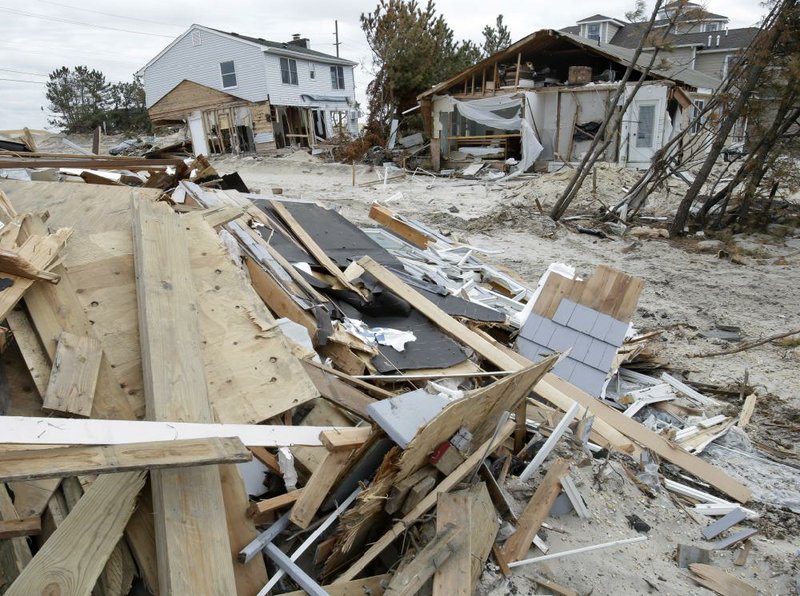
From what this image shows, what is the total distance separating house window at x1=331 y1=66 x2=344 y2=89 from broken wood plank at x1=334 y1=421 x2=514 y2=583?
36837 mm

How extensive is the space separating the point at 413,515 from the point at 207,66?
3475 centimetres

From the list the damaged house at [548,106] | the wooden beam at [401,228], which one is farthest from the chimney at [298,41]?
the wooden beam at [401,228]

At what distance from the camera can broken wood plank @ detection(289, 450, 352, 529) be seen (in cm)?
281

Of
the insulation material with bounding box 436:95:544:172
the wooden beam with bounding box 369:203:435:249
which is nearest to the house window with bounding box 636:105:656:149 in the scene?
the insulation material with bounding box 436:95:544:172

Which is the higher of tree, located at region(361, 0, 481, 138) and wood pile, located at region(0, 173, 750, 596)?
tree, located at region(361, 0, 481, 138)

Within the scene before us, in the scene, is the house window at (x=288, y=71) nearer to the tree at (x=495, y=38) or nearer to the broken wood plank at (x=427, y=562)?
the tree at (x=495, y=38)

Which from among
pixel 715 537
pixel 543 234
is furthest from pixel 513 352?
pixel 543 234

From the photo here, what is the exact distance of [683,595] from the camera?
3268 mm

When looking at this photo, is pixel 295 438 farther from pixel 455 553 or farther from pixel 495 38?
pixel 495 38

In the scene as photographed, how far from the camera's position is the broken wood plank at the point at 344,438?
2.92m

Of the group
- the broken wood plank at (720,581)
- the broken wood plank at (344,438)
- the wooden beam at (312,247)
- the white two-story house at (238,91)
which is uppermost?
the white two-story house at (238,91)

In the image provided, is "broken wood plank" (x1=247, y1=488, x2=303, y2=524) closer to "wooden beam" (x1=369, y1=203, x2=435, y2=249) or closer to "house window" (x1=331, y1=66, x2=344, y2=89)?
"wooden beam" (x1=369, y1=203, x2=435, y2=249)

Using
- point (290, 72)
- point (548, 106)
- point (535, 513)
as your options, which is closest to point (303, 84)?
point (290, 72)

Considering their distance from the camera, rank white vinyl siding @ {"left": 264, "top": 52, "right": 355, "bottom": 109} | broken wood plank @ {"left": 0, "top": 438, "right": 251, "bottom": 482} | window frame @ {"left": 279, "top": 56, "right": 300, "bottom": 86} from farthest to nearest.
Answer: window frame @ {"left": 279, "top": 56, "right": 300, "bottom": 86} → white vinyl siding @ {"left": 264, "top": 52, "right": 355, "bottom": 109} → broken wood plank @ {"left": 0, "top": 438, "right": 251, "bottom": 482}
